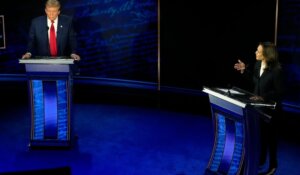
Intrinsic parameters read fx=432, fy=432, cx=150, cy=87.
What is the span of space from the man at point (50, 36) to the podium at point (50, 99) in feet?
0.89

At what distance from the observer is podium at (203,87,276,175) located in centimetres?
313

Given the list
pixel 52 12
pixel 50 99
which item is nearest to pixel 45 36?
pixel 52 12

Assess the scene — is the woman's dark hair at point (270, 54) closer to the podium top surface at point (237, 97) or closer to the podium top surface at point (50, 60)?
the podium top surface at point (237, 97)

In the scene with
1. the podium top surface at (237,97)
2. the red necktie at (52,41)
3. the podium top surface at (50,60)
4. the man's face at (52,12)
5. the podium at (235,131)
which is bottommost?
the podium at (235,131)

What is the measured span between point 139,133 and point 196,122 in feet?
3.23

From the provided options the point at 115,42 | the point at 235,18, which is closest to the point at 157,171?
the point at 235,18

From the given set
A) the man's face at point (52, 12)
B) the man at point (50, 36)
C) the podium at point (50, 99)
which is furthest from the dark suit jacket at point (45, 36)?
the podium at point (50, 99)

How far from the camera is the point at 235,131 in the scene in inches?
133

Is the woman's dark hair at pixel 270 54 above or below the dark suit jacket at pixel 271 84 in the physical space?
above

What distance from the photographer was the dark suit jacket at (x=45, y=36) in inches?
180

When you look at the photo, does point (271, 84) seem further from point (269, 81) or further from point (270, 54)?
point (270, 54)

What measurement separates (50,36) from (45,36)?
0.05 metres

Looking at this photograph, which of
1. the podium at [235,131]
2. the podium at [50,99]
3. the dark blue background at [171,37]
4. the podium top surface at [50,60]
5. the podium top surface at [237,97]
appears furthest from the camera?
the dark blue background at [171,37]

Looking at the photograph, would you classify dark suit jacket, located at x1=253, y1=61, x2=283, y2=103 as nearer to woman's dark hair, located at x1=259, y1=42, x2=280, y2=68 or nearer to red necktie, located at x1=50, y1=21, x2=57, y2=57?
woman's dark hair, located at x1=259, y1=42, x2=280, y2=68
